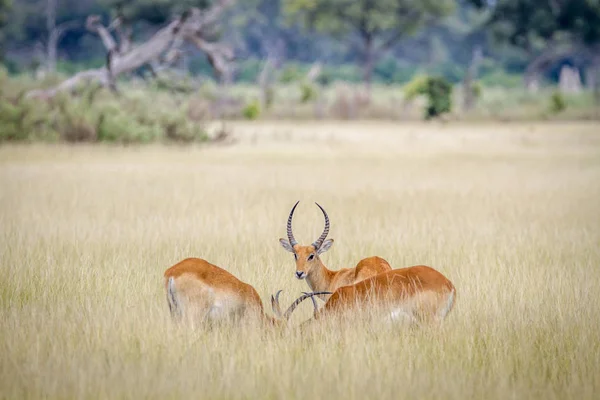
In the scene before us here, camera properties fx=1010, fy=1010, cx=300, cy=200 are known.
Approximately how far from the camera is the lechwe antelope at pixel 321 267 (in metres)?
6.37

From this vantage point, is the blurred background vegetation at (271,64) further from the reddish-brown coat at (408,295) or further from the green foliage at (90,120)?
the reddish-brown coat at (408,295)

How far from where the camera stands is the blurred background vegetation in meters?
23.2

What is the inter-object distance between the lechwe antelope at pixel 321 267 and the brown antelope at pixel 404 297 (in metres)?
0.83

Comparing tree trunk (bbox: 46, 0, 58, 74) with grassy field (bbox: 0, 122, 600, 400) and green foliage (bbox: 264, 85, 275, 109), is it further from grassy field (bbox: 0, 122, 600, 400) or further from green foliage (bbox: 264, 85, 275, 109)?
grassy field (bbox: 0, 122, 600, 400)

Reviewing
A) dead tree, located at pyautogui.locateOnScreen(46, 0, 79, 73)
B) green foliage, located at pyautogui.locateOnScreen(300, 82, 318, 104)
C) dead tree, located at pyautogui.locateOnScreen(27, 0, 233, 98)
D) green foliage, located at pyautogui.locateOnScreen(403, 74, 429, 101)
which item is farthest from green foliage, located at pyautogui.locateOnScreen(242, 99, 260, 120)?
dead tree, located at pyautogui.locateOnScreen(46, 0, 79, 73)

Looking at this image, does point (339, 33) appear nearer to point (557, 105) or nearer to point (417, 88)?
point (417, 88)

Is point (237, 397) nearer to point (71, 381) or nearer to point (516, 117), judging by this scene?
point (71, 381)

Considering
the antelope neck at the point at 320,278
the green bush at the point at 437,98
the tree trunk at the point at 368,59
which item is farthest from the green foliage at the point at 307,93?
the antelope neck at the point at 320,278

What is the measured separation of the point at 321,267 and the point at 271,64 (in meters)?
58.1

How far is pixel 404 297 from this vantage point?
17.4 ft

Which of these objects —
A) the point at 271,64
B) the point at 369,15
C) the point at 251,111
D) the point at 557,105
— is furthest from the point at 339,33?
the point at 251,111

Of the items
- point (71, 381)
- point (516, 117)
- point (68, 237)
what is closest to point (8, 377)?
point (71, 381)

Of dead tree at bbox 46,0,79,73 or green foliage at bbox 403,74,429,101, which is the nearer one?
green foliage at bbox 403,74,429,101

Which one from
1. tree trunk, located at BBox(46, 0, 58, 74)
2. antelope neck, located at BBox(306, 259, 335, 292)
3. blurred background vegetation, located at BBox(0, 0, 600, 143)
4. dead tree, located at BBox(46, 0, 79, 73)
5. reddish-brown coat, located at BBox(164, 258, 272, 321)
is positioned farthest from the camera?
dead tree, located at BBox(46, 0, 79, 73)
